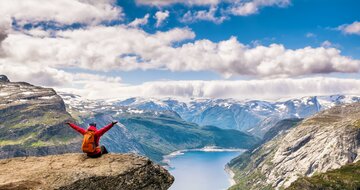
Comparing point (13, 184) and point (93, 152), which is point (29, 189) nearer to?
point (13, 184)

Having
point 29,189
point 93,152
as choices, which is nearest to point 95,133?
point 93,152

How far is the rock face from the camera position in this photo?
2525cm

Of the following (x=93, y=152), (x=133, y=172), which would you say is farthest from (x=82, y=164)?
(x=133, y=172)

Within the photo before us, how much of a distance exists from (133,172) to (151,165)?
1733 millimetres

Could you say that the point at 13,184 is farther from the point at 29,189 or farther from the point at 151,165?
the point at 151,165

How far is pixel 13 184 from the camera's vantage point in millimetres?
24219

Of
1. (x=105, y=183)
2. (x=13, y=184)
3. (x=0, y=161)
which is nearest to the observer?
(x=13, y=184)

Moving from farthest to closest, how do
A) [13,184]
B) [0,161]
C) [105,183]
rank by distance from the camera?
[0,161] → [105,183] → [13,184]

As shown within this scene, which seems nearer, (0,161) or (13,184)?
(13,184)

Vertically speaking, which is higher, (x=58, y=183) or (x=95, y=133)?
(x=95, y=133)

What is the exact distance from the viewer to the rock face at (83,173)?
25.2m

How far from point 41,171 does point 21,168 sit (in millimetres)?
1745

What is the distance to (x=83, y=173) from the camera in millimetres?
26391

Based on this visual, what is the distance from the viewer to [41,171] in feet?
87.0
